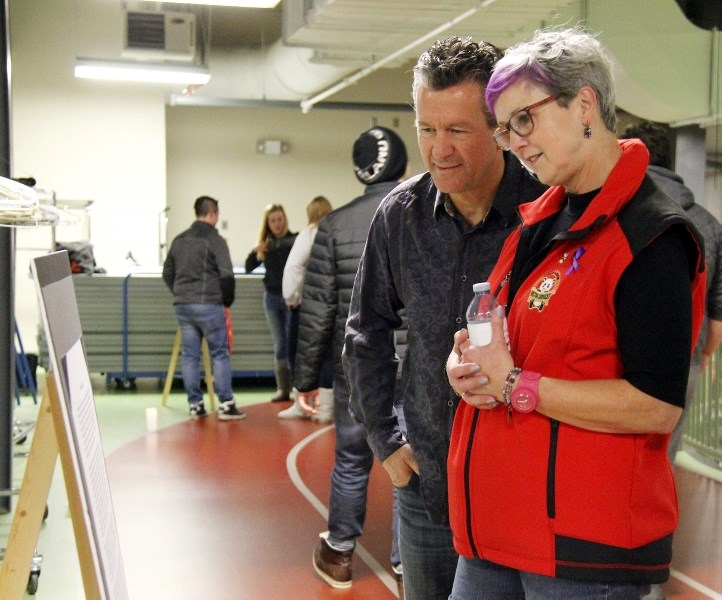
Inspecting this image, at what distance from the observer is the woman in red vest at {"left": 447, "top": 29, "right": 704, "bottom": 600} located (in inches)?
55.4

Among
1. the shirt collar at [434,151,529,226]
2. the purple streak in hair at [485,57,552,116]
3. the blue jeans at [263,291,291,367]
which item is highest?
the purple streak in hair at [485,57,552,116]

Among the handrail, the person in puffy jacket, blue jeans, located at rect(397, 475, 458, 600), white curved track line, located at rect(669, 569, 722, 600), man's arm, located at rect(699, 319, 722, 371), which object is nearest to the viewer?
blue jeans, located at rect(397, 475, 458, 600)

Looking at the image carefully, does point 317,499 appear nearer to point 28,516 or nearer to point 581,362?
point 28,516

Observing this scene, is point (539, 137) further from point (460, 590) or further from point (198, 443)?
point (198, 443)

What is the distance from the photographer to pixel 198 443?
6824mm

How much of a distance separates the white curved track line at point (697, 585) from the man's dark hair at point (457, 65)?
2657mm

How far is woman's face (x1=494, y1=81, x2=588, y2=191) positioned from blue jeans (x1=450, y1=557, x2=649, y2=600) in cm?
64

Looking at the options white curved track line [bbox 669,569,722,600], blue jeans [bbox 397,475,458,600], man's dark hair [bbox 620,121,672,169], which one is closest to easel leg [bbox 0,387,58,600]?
blue jeans [bbox 397,475,458,600]

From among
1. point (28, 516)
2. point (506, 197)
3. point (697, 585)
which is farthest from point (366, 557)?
point (506, 197)

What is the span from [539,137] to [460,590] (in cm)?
80

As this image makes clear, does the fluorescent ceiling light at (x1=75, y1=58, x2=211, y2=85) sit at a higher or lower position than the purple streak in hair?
higher

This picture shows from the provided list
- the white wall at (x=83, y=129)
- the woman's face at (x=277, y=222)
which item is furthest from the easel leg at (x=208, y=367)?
the white wall at (x=83, y=129)

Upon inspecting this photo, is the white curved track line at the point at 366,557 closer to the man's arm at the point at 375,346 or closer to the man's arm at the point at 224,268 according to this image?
the man's arm at the point at 224,268

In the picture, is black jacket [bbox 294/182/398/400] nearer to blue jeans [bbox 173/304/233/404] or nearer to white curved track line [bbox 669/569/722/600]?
white curved track line [bbox 669/569/722/600]
